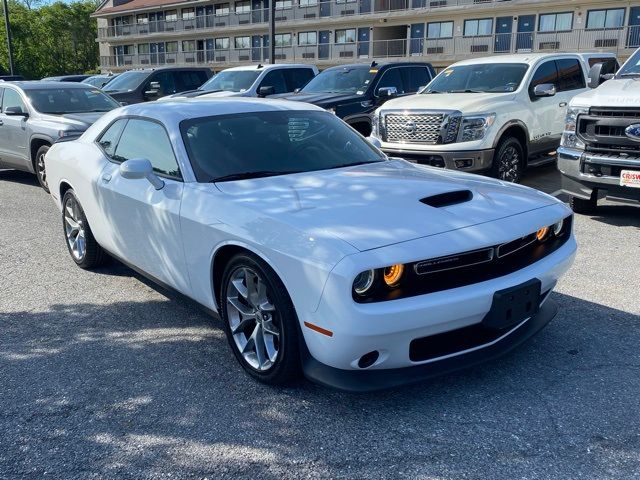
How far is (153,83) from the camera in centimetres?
1619

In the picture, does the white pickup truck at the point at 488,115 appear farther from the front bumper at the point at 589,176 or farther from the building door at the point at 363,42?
the building door at the point at 363,42

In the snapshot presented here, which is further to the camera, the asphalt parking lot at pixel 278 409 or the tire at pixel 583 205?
the tire at pixel 583 205

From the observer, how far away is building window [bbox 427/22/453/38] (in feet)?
123

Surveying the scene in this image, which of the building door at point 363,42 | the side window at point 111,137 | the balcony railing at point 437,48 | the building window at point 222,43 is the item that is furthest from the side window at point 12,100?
the building window at point 222,43

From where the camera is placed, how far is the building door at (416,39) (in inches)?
1529

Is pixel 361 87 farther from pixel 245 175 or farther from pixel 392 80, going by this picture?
pixel 245 175

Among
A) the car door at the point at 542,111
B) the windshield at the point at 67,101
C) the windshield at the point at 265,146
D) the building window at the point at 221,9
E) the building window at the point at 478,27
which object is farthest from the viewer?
the building window at the point at 221,9

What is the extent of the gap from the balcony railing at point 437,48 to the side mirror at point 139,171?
32.7 metres

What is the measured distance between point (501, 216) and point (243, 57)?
47.6 m

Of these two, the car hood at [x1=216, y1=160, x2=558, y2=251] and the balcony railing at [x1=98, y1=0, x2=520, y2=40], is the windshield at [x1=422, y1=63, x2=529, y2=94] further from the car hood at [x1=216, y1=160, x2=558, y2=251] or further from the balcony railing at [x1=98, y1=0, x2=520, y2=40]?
the balcony railing at [x1=98, y1=0, x2=520, y2=40]

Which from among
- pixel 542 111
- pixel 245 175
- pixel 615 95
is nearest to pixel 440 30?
pixel 542 111

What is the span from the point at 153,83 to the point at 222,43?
37394mm

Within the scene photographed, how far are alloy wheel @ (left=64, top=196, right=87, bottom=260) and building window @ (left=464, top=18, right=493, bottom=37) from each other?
3438 centimetres

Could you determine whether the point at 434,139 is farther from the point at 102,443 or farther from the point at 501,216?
the point at 102,443
